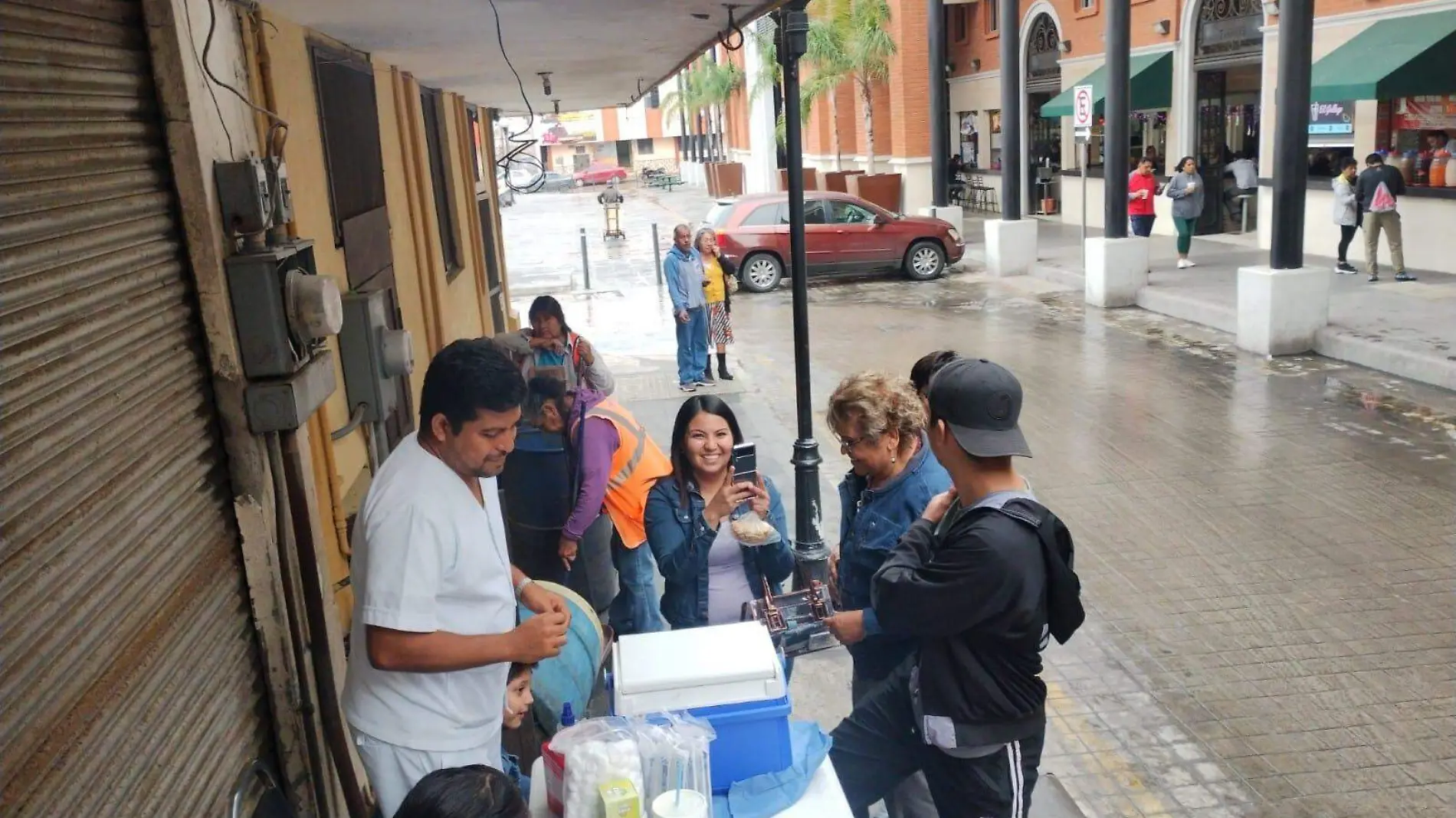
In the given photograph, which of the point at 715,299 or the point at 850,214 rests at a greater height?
the point at 850,214

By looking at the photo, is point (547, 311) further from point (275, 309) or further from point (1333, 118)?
point (1333, 118)

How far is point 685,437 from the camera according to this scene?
427 centimetres

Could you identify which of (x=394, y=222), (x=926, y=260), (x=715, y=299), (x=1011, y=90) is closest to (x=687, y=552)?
(x=394, y=222)

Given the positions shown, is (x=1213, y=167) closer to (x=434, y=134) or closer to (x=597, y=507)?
(x=434, y=134)

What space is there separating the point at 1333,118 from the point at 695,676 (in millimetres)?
18639

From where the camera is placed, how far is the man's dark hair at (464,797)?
2.38 meters

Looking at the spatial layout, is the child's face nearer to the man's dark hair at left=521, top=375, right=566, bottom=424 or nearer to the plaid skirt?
the man's dark hair at left=521, top=375, right=566, bottom=424

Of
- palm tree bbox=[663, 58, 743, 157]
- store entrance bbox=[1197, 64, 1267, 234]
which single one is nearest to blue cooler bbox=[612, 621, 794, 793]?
store entrance bbox=[1197, 64, 1267, 234]

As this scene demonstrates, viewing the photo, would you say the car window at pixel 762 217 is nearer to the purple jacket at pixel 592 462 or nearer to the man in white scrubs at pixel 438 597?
the purple jacket at pixel 592 462

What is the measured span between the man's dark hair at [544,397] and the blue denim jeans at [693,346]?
22.6ft

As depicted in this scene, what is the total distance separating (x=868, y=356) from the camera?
13.7 m

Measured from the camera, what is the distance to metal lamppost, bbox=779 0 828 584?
20.4 feet

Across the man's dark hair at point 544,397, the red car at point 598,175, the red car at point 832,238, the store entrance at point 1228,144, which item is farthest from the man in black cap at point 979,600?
the red car at point 598,175

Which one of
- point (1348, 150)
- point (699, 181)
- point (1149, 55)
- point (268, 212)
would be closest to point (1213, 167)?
point (1149, 55)
